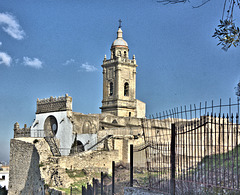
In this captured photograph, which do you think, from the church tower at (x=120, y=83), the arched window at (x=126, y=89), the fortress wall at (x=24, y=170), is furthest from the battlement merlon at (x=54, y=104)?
the arched window at (x=126, y=89)

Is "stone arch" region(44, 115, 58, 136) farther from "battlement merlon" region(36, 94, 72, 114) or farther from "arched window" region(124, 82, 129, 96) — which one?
"arched window" region(124, 82, 129, 96)

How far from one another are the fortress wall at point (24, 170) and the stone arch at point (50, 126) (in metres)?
3.60

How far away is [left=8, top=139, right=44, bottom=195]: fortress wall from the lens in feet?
69.6

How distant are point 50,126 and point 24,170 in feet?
20.7

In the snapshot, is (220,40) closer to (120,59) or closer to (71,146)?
(71,146)

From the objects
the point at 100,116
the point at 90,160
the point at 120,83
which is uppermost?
the point at 120,83

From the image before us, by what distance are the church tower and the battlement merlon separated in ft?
34.9

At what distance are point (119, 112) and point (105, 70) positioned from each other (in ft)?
20.3

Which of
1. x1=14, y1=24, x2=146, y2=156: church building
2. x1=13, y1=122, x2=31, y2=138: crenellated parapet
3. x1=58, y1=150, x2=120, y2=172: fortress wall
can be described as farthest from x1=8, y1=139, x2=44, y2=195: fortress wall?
x1=13, y1=122, x2=31, y2=138: crenellated parapet

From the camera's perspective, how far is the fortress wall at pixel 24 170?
21202 mm

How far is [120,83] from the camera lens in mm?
40000

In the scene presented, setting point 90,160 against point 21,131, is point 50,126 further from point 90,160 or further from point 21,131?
point 90,160

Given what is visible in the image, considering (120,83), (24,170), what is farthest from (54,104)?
(120,83)

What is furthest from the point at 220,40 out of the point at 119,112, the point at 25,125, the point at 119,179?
the point at 119,112
